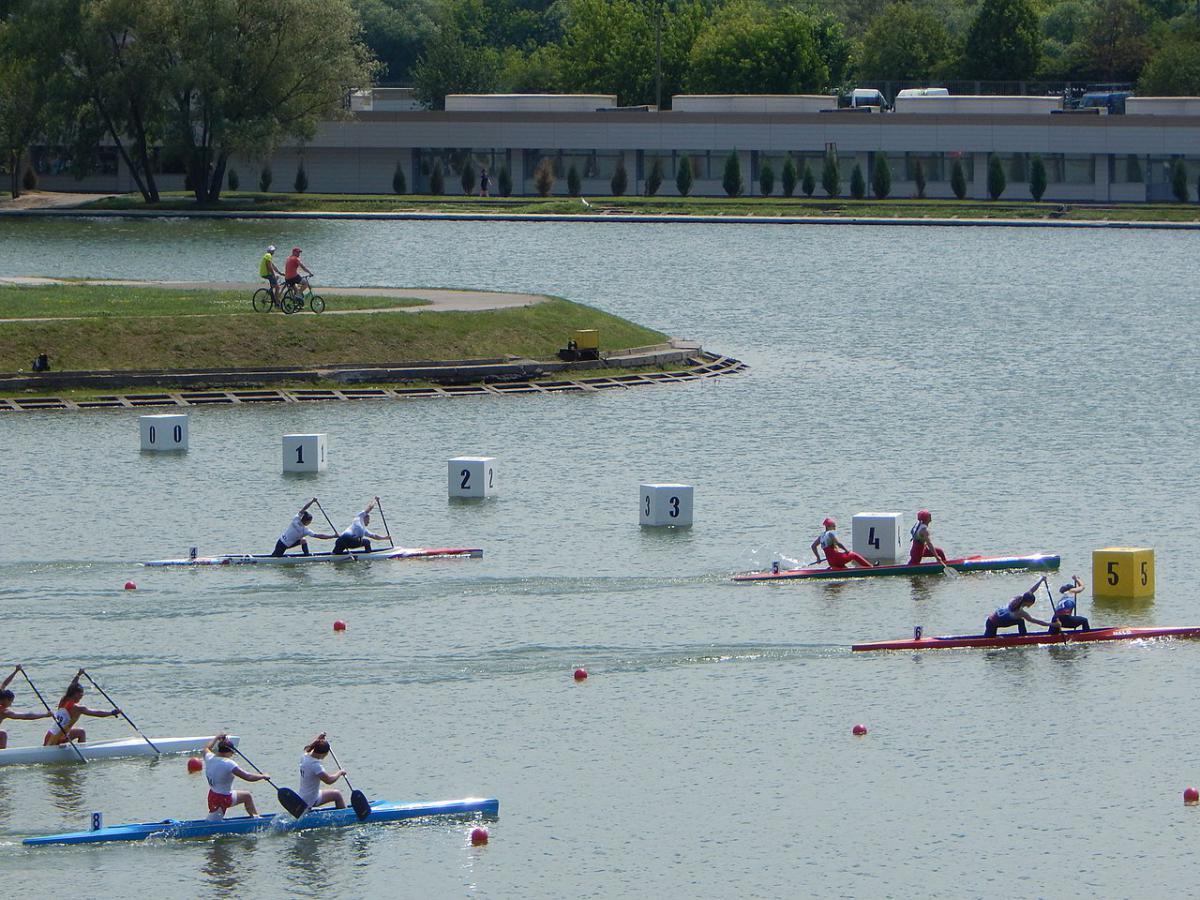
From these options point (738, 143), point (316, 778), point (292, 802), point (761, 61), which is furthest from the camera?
point (761, 61)

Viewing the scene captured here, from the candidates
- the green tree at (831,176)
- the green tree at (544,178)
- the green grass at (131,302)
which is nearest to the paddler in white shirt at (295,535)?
the green grass at (131,302)

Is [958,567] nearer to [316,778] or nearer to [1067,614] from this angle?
[1067,614]

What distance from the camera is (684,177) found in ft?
551

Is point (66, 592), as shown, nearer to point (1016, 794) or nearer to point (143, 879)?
point (143, 879)

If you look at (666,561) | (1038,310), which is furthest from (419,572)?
(1038,310)

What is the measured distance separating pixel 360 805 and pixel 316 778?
756mm

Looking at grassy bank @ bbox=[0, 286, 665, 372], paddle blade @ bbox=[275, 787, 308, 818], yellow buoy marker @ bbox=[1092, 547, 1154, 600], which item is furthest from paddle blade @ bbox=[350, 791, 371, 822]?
grassy bank @ bbox=[0, 286, 665, 372]

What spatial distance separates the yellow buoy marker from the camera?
4494 centimetres

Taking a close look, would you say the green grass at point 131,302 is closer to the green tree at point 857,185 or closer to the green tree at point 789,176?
the green tree at point 789,176

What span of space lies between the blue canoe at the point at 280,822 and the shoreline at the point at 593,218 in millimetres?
125495

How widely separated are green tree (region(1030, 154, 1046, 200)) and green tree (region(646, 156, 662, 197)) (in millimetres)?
29110

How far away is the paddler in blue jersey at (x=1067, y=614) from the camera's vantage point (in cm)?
4153

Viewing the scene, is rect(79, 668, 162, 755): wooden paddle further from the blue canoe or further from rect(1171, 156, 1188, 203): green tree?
rect(1171, 156, 1188, 203): green tree

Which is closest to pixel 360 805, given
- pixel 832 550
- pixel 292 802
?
pixel 292 802
